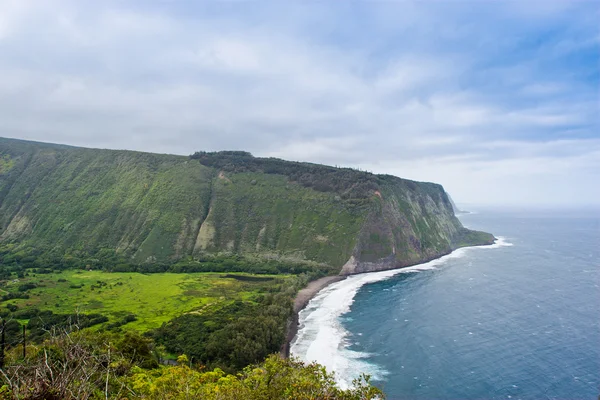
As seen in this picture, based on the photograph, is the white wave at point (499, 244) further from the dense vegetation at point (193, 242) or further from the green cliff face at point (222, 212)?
the dense vegetation at point (193, 242)

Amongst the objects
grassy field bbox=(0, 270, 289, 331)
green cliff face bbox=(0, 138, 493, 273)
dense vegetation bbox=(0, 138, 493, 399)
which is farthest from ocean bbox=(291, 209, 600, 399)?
grassy field bbox=(0, 270, 289, 331)

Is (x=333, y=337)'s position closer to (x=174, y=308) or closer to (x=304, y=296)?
(x=304, y=296)

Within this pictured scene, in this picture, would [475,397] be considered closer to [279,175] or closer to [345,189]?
[345,189]

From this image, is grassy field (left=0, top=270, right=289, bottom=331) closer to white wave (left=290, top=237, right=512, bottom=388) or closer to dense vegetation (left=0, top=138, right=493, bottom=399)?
dense vegetation (left=0, top=138, right=493, bottom=399)

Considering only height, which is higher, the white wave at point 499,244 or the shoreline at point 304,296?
the white wave at point 499,244

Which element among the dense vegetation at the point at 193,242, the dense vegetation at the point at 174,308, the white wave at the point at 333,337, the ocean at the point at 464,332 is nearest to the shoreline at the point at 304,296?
the white wave at the point at 333,337

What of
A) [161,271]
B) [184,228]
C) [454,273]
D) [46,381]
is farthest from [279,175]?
[46,381]
